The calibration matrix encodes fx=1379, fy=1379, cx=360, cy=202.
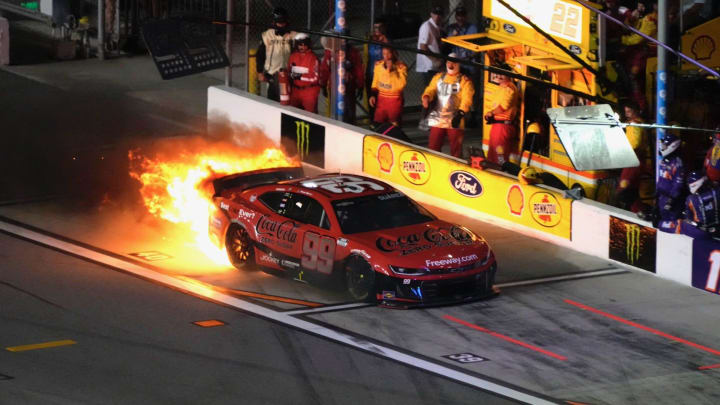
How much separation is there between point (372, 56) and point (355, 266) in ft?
34.1

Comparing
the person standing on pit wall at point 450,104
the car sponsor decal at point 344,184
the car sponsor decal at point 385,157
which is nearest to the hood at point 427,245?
the car sponsor decal at point 344,184

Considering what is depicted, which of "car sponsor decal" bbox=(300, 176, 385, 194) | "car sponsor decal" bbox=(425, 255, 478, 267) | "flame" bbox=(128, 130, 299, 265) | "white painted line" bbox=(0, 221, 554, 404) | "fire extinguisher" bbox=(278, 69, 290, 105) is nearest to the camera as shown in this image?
"white painted line" bbox=(0, 221, 554, 404)

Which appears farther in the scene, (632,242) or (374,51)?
(374,51)

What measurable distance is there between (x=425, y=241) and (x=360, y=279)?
92cm

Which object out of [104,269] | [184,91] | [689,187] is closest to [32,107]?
[184,91]

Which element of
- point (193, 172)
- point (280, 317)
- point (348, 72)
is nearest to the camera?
point (280, 317)

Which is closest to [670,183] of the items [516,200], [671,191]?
[671,191]

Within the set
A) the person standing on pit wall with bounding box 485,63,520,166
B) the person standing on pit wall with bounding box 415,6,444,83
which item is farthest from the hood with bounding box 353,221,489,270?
the person standing on pit wall with bounding box 415,6,444,83

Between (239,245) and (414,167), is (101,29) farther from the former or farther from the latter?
(239,245)

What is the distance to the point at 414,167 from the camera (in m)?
22.0

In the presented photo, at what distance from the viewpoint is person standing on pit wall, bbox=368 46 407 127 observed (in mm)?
23641

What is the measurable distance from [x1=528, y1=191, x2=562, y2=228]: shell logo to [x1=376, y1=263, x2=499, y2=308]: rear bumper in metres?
3.13

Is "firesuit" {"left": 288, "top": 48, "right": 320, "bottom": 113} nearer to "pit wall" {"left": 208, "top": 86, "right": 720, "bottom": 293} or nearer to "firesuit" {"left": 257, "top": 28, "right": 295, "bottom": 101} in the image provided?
"pit wall" {"left": 208, "top": 86, "right": 720, "bottom": 293}

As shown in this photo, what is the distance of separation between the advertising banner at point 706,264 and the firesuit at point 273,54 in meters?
9.90
